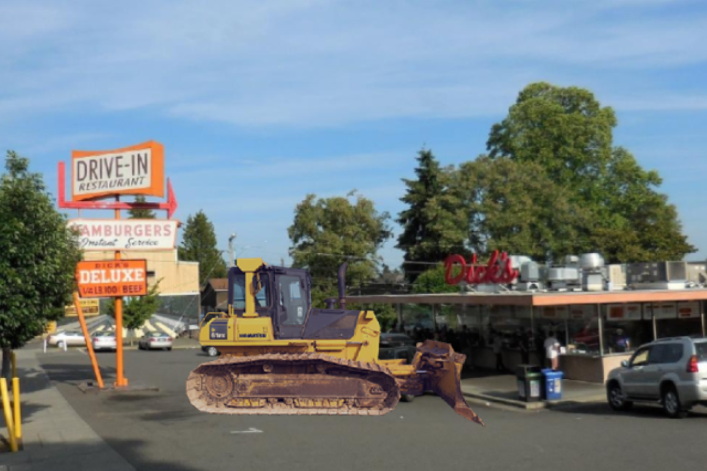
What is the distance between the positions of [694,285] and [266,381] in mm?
26217

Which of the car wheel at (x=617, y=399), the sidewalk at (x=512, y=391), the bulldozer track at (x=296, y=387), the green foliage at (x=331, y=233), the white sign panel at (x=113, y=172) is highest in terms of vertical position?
the white sign panel at (x=113, y=172)

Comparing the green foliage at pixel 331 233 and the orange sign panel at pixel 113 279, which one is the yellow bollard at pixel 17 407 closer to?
the orange sign panel at pixel 113 279

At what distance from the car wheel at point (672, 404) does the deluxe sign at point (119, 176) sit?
15048 mm

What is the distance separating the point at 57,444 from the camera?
16078mm

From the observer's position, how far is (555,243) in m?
52.1

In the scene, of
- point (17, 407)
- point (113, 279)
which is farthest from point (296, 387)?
point (113, 279)

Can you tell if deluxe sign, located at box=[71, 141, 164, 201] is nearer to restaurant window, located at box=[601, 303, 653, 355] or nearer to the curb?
the curb

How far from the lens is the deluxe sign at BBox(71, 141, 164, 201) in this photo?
23000 mm

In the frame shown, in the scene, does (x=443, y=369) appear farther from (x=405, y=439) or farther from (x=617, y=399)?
(x=617, y=399)

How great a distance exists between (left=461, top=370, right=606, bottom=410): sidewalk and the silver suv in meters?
2.05

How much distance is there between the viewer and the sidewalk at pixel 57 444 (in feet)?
45.2

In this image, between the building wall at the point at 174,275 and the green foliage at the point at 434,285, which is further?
the building wall at the point at 174,275

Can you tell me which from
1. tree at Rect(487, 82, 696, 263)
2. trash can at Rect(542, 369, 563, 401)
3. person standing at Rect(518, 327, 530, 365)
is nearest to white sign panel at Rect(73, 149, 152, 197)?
trash can at Rect(542, 369, 563, 401)

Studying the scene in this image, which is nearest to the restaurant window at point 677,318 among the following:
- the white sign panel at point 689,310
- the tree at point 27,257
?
the white sign panel at point 689,310
